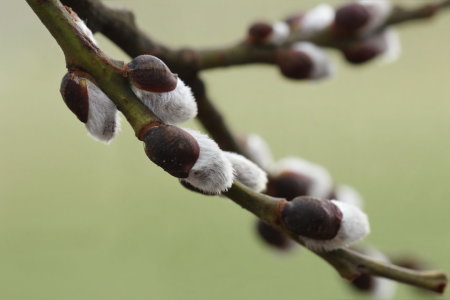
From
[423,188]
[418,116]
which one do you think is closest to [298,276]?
[423,188]

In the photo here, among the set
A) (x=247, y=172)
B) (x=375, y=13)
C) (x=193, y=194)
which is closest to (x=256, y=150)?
(x=375, y=13)

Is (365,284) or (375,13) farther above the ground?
(375,13)

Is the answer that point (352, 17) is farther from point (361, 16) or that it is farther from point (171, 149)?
point (171, 149)

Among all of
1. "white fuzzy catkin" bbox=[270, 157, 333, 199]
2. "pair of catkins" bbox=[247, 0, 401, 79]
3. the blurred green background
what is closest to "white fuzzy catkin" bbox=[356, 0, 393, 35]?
"pair of catkins" bbox=[247, 0, 401, 79]

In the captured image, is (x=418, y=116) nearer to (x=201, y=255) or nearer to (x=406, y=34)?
(x=406, y=34)

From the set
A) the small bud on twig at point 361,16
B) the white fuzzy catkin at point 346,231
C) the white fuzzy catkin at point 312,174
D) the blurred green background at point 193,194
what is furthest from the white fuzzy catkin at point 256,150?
the blurred green background at point 193,194

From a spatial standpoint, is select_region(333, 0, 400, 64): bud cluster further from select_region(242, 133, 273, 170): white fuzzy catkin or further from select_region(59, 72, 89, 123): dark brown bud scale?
select_region(59, 72, 89, 123): dark brown bud scale

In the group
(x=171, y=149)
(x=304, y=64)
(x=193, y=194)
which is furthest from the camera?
(x=193, y=194)
